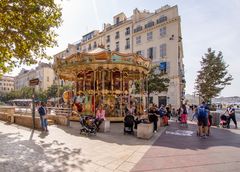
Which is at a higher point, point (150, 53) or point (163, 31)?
point (163, 31)

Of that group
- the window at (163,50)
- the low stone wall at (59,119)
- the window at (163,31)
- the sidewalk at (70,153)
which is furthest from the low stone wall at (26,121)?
the window at (163,31)

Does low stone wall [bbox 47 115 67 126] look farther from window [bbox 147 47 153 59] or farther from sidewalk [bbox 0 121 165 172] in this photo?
window [bbox 147 47 153 59]

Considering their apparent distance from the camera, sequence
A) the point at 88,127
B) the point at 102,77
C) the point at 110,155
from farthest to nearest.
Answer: the point at 102,77 < the point at 88,127 < the point at 110,155

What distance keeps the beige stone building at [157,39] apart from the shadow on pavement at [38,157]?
2519 cm

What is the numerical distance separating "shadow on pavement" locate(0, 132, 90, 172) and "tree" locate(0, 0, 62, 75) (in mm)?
5601

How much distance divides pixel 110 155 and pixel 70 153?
1342 millimetres

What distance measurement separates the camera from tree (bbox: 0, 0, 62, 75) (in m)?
9.73

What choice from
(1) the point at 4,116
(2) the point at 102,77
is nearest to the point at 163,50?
(2) the point at 102,77

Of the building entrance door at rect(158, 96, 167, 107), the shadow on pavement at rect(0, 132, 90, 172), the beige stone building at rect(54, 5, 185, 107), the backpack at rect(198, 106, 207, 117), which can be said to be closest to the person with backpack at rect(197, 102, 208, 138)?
the backpack at rect(198, 106, 207, 117)

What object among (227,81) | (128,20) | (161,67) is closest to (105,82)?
(161,67)

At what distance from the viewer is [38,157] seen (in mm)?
6160

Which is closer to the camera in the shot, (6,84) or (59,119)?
(59,119)

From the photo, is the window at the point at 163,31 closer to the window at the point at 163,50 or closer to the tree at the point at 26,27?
the window at the point at 163,50

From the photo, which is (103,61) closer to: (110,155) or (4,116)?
(110,155)
